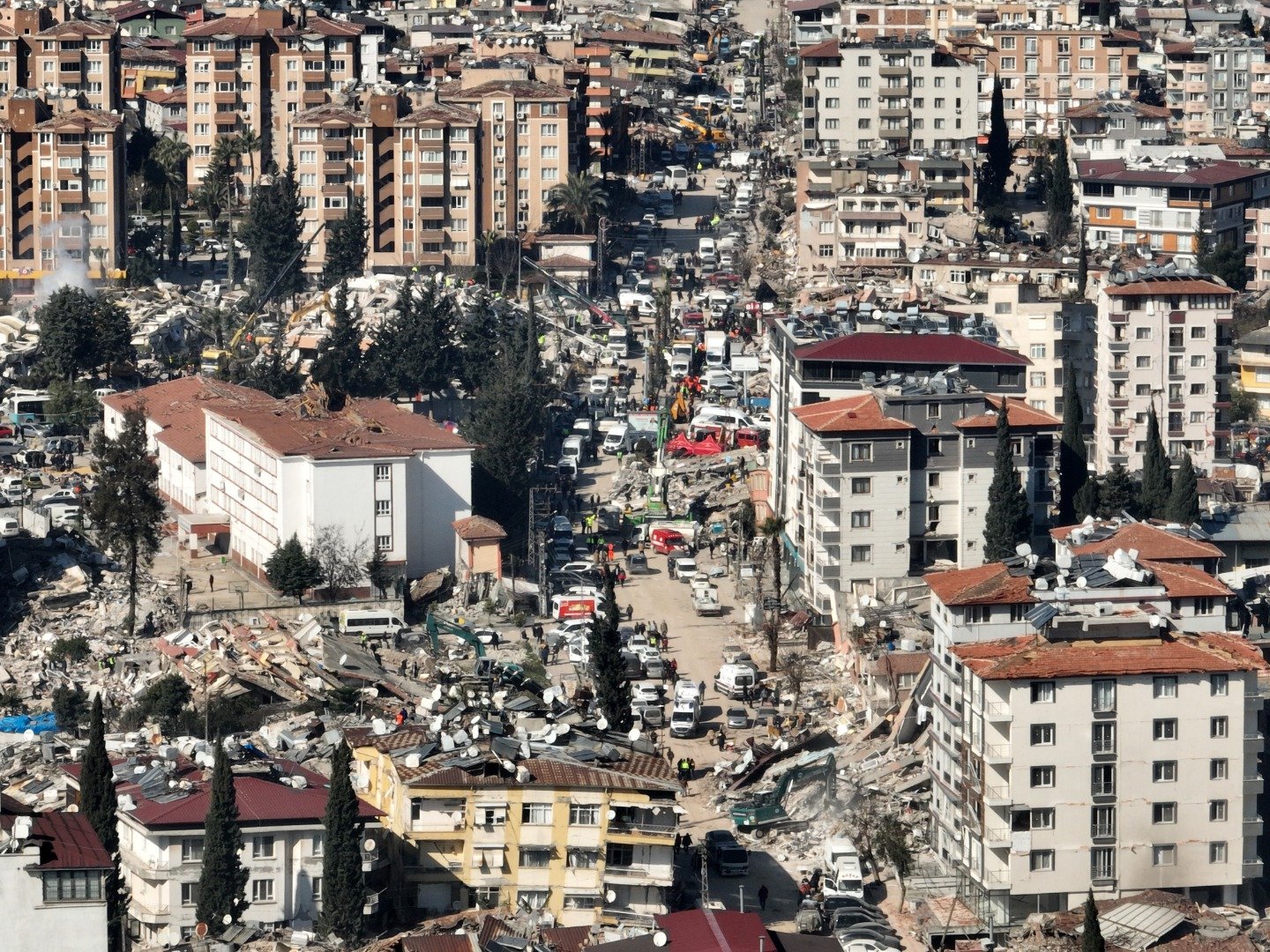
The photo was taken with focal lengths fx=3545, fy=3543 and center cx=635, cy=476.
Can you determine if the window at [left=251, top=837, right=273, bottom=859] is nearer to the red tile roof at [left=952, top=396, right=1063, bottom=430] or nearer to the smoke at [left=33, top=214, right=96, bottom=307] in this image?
the red tile roof at [left=952, top=396, right=1063, bottom=430]

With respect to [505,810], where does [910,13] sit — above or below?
above

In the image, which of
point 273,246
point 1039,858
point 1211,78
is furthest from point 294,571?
point 1211,78

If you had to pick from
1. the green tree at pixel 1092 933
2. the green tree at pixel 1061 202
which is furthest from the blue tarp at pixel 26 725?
the green tree at pixel 1061 202

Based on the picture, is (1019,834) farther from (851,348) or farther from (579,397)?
(579,397)

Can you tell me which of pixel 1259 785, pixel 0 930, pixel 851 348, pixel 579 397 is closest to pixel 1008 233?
pixel 579 397

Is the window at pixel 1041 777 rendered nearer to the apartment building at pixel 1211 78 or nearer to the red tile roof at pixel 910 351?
the red tile roof at pixel 910 351

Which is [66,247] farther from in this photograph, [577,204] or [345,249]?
[577,204]
